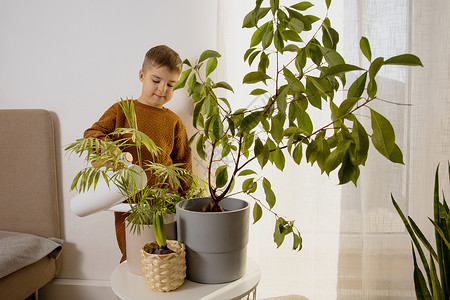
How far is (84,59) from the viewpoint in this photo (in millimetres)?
1470

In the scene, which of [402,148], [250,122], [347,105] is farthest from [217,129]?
[402,148]

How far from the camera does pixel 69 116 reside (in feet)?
4.93

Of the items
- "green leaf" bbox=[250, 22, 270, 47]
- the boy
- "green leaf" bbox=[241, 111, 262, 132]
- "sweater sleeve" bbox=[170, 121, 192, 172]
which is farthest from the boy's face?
"green leaf" bbox=[241, 111, 262, 132]

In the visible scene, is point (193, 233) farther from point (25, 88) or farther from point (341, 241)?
Answer: point (25, 88)

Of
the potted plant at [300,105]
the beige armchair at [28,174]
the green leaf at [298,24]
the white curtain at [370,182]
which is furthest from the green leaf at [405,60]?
the beige armchair at [28,174]

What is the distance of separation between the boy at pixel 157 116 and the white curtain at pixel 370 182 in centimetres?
20

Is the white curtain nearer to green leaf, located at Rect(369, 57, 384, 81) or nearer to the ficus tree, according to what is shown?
the ficus tree

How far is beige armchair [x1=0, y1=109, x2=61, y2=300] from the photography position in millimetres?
1468

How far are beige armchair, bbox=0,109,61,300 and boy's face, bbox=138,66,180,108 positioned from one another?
20.5 inches

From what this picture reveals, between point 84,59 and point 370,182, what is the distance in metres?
1.24

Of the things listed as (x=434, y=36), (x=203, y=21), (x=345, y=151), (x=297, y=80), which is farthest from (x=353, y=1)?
(x=345, y=151)

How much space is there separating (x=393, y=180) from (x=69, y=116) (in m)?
1.32

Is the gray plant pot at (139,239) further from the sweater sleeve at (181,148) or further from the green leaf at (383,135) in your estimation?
the green leaf at (383,135)

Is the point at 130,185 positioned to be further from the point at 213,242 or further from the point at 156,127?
the point at 156,127
